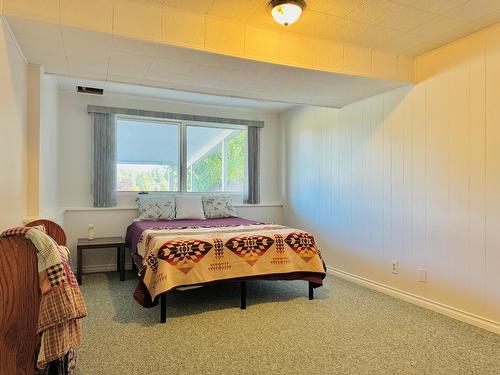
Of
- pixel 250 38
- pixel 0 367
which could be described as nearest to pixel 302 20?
pixel 250 38

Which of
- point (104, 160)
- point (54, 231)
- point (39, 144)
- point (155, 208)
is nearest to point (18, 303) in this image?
point (54, 231)

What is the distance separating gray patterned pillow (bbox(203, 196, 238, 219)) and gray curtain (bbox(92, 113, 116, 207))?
3.95ft

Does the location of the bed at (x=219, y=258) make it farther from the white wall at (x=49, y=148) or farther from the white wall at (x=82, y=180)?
the white wall at (x=82, y=180)

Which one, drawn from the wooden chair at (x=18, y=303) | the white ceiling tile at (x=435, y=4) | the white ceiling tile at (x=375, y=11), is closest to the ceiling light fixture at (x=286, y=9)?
the white ceiling tile at (x=375, y=11)

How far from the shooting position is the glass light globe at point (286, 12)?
2.09 meters

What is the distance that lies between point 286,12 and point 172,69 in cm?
108

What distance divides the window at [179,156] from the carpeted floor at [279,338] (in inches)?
73.0

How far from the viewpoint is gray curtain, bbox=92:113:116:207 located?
4.28 m

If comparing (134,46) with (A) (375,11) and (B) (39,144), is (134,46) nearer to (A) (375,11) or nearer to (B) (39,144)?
(B) (39,144)

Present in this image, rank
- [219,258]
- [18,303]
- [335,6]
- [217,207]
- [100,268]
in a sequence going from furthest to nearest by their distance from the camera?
[217,207], [100,268], [219,258], [335,6], [18,303]

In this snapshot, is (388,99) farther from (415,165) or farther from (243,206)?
(243,206)

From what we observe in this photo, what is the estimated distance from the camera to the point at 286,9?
6.86 ft

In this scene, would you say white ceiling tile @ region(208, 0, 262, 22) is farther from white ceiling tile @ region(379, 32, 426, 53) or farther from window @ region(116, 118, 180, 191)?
window @ region(116, 118, 180, 191)

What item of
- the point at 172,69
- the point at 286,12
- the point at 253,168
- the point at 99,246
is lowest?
the point at 99,246
